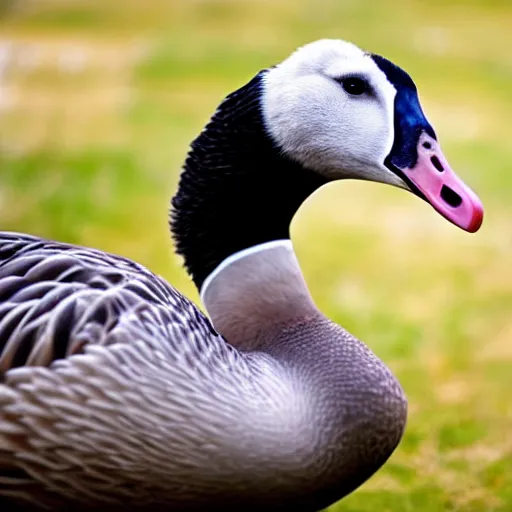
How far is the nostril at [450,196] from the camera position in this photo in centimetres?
177

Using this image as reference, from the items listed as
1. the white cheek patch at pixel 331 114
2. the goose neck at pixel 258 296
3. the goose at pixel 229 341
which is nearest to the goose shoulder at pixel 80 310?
the goose at pixel 229 341

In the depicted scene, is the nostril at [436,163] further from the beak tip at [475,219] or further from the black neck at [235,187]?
the black neck at [235,187]

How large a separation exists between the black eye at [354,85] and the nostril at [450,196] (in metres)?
0.22

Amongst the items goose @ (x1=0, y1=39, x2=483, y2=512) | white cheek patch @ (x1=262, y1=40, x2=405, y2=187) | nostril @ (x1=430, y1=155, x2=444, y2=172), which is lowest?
goose @ (x1=0, y1=39, x2=483, y2=512)

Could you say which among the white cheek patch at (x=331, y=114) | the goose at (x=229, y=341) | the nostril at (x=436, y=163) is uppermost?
the white cheek patch at (x=331, y=114)

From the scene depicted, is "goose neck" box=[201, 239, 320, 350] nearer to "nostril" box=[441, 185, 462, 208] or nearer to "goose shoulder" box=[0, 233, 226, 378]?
"goose shoulder" box=[0, 233, 226, 378]

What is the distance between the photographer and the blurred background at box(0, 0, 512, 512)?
307cm

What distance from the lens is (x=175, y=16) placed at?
10.3m

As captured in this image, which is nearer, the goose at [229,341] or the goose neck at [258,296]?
the goose at [229,341]

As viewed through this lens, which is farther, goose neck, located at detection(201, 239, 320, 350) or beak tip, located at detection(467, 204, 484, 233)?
goose neck, located at detection(201, 239, 320, 350)

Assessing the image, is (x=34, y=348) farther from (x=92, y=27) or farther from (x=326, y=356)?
(x=92, y=27)

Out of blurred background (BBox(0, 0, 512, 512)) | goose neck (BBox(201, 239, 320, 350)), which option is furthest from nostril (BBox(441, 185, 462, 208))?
blurred background (BBox(0, 0, 512, 512))

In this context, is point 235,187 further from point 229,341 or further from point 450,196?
point 450,196

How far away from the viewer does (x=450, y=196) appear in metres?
1.78
